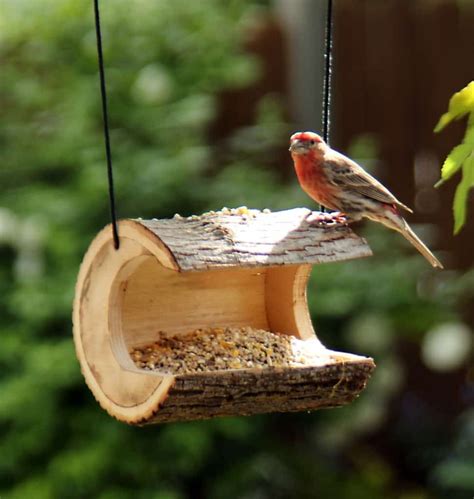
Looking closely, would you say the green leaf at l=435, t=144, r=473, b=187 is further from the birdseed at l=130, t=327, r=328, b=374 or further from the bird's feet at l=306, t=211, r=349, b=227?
the birdseed at l=130, t=327, r=328, b=374

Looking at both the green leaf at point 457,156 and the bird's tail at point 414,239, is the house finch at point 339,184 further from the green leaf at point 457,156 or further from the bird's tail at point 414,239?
the green leaf at point 457,156

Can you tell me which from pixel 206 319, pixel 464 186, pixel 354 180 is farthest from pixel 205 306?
pixel 464 186

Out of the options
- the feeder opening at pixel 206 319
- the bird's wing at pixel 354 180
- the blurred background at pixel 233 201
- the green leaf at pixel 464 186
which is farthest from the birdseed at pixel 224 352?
the blurred background at pixel 233 201

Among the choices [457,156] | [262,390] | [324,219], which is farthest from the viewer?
[324,219]

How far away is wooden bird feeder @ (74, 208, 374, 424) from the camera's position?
9.62 feet

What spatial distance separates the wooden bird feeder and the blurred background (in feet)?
7.51

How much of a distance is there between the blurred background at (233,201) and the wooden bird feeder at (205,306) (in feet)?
7.51

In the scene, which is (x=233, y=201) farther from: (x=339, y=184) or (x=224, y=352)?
(x=224, y=352)

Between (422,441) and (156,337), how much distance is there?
401 centimetres

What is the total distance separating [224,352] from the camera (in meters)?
3.20

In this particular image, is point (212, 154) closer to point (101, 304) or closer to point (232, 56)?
point (232, 56)

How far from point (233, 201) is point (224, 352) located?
3021 mm

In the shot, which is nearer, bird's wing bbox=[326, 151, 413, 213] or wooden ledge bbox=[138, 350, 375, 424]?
wooden ledge bbox=[138, 350, 375, 424]

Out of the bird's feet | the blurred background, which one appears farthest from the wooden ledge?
the blurred background
